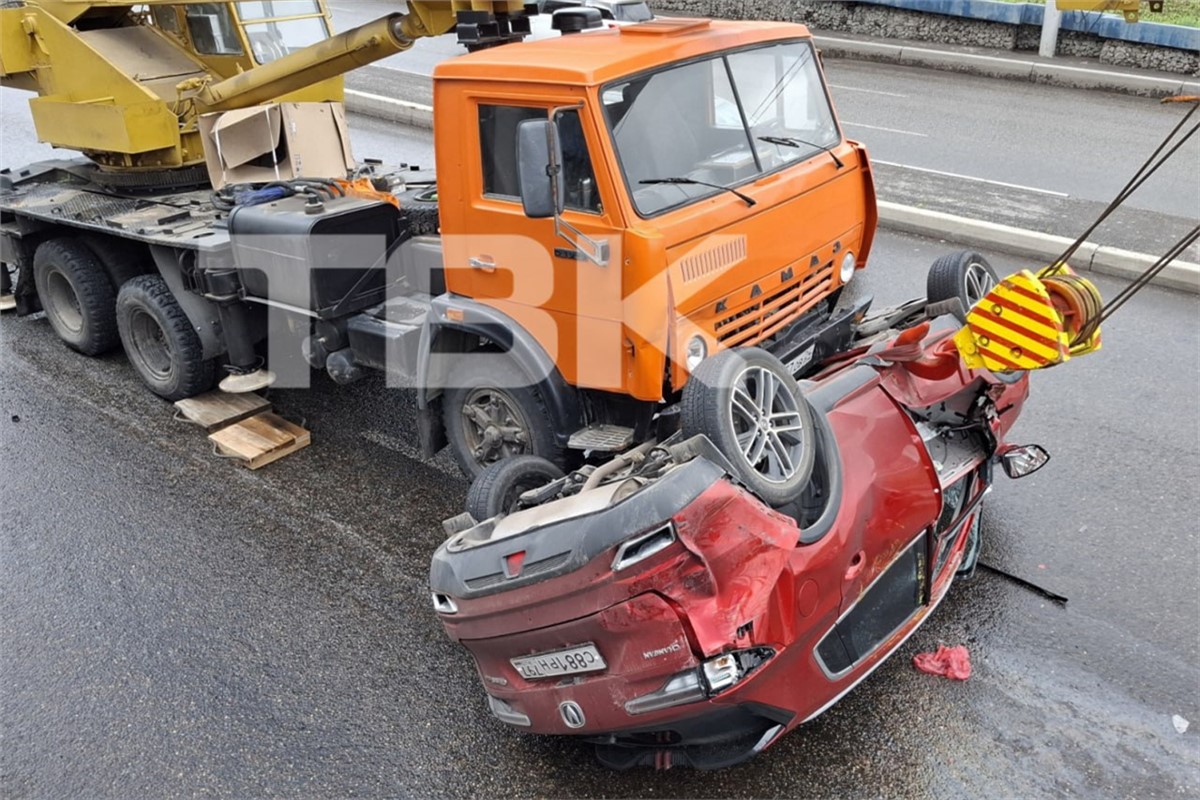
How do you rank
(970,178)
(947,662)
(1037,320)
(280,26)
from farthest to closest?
(970,178) → (280,26) → (947,662) → (1037,320)

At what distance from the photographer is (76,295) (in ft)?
24.2

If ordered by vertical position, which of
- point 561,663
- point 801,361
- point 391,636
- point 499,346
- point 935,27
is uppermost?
point 935,27

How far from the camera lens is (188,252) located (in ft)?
21.0

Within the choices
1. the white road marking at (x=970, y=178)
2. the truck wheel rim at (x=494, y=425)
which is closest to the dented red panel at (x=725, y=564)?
the truck wheel rim at (x=494, y=425)

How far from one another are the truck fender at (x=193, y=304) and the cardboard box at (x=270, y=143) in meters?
0.89

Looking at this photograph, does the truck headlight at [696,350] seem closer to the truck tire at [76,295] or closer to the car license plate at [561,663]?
the car license plate at [561,663]

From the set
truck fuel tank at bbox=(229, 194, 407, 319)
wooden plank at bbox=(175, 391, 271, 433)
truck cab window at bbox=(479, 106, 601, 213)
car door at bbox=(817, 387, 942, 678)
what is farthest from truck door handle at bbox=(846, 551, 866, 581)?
wooden plank at bbox=(175, 391, 271, 433)

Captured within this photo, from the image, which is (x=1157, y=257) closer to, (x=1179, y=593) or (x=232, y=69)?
(x=1179, y=593)

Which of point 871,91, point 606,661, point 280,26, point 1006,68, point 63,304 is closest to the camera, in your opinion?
point 606,661

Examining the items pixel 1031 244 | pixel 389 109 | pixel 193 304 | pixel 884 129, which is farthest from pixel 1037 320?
pixel 389 109

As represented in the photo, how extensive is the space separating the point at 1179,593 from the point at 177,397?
20.6 ft

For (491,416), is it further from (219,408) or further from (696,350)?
(219,408)

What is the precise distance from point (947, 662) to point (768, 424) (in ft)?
4.73

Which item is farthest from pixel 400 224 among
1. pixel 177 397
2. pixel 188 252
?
pixel 177 397
